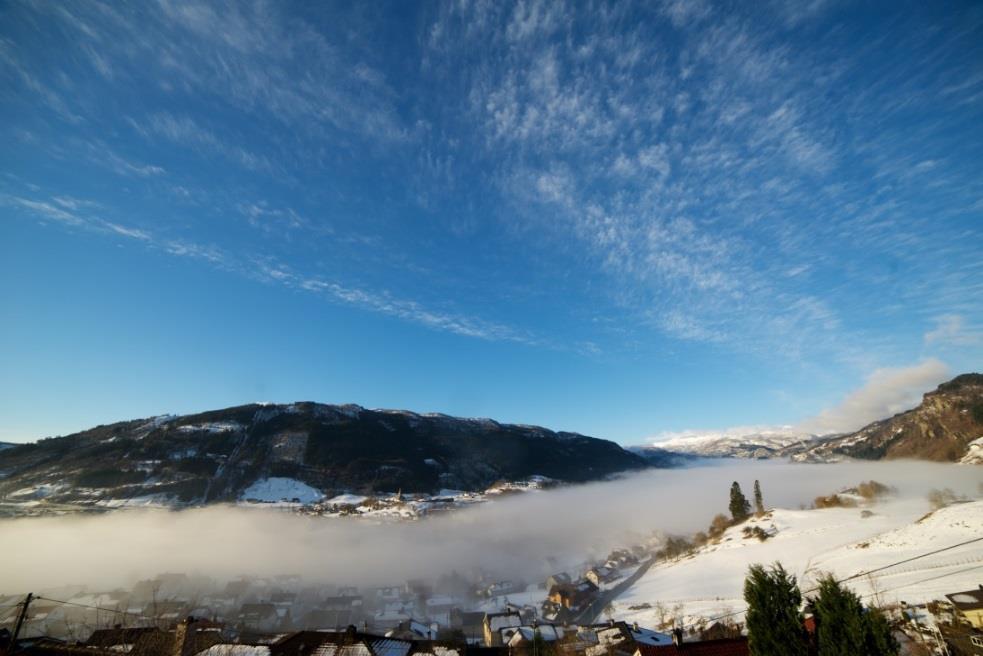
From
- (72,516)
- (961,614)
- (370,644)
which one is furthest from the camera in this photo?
(72,516)

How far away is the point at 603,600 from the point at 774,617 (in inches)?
3443

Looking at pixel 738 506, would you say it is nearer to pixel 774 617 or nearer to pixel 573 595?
pixel 573 595

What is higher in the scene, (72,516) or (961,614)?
(72,516)

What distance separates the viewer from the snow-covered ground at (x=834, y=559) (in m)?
50.0

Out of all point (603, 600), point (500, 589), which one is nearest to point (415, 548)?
point (500, 589)

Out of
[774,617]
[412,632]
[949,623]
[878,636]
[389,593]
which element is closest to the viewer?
[878,636]

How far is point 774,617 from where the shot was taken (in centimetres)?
2161

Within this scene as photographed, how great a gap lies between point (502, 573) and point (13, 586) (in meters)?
127

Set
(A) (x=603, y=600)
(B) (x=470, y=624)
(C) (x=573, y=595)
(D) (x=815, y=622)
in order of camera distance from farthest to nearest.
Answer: (C) (x=573, y=595)
(A) (x=603, y=600)
(B) (x=470, y=624)
(D) (x=815, y=622)

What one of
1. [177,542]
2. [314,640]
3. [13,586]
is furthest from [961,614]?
[177,542]

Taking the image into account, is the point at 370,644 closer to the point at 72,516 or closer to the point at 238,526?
the point at 238,526

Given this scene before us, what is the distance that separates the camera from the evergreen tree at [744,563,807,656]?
21.1 meters

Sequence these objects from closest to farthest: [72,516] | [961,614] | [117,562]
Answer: [961,614] → [117,562] → [72,516]

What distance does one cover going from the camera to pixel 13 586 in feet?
365
